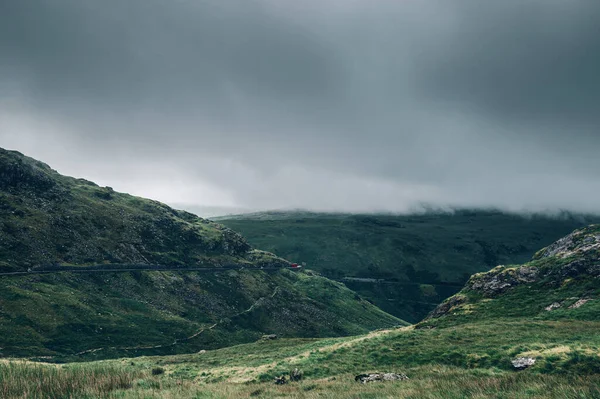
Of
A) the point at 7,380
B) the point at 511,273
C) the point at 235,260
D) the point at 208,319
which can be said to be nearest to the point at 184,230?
the point at 235,260

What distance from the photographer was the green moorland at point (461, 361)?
40.9ft

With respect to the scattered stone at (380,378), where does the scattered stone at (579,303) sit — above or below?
below

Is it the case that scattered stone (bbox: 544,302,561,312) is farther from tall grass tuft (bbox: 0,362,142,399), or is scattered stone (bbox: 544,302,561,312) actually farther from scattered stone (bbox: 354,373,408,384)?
tall grass tuft (bbox: 0,362,142,399)

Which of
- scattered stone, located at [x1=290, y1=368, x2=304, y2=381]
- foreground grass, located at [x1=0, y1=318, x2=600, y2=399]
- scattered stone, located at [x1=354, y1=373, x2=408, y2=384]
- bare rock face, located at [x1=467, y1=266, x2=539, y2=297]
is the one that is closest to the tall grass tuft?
foreground grass, located at [x1=0, y1=318, x2=600, y2=399]

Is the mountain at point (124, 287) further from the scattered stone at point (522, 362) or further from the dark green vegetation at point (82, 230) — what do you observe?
the scattered stone at point (522, 362)

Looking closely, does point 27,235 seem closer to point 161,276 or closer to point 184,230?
point 161,276

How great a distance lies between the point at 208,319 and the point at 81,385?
125687 millimetres

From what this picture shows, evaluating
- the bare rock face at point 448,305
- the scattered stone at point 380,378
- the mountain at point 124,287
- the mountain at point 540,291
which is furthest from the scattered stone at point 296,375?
the mountain at point 124,287

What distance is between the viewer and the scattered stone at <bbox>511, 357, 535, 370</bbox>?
25203 millimetres

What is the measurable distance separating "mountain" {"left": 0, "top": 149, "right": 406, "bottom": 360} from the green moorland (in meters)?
52.7

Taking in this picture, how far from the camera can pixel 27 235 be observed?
11775 cm

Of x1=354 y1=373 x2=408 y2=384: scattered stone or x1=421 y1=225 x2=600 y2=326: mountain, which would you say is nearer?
x1=354 y1=373 x2=408 y2=384: scattered stone

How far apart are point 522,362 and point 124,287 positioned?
129 meters

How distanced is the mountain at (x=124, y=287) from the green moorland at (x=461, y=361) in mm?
52663
